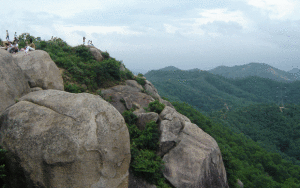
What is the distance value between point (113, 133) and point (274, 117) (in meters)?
80.6

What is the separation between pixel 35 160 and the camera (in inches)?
273

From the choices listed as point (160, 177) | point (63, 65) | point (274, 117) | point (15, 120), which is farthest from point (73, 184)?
point (274, 117)

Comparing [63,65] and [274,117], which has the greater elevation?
[63,65]

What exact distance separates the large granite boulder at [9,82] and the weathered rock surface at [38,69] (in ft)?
6.14

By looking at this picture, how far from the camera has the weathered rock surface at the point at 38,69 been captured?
11.8 m

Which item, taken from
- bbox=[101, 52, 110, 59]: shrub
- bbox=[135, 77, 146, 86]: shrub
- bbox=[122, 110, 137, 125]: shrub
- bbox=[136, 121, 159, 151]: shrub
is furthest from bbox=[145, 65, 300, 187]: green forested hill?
bbox=[101, 52, 110, 59]: shrub

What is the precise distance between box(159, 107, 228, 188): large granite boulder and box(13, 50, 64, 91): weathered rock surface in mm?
8143

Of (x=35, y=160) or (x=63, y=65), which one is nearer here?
(x=35, y=160)

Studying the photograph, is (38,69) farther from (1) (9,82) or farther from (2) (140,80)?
(2) (140,80)

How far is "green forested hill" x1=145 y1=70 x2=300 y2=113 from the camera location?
101562mm

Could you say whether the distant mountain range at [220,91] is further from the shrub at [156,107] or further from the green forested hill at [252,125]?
the shrub at [156,107]

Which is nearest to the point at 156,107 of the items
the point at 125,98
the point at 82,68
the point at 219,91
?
the point at 125,98

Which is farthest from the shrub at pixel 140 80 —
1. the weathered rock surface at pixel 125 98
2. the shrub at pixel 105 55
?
the shrub at pixel 105 55

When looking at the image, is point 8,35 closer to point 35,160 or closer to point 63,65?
point 63,65
